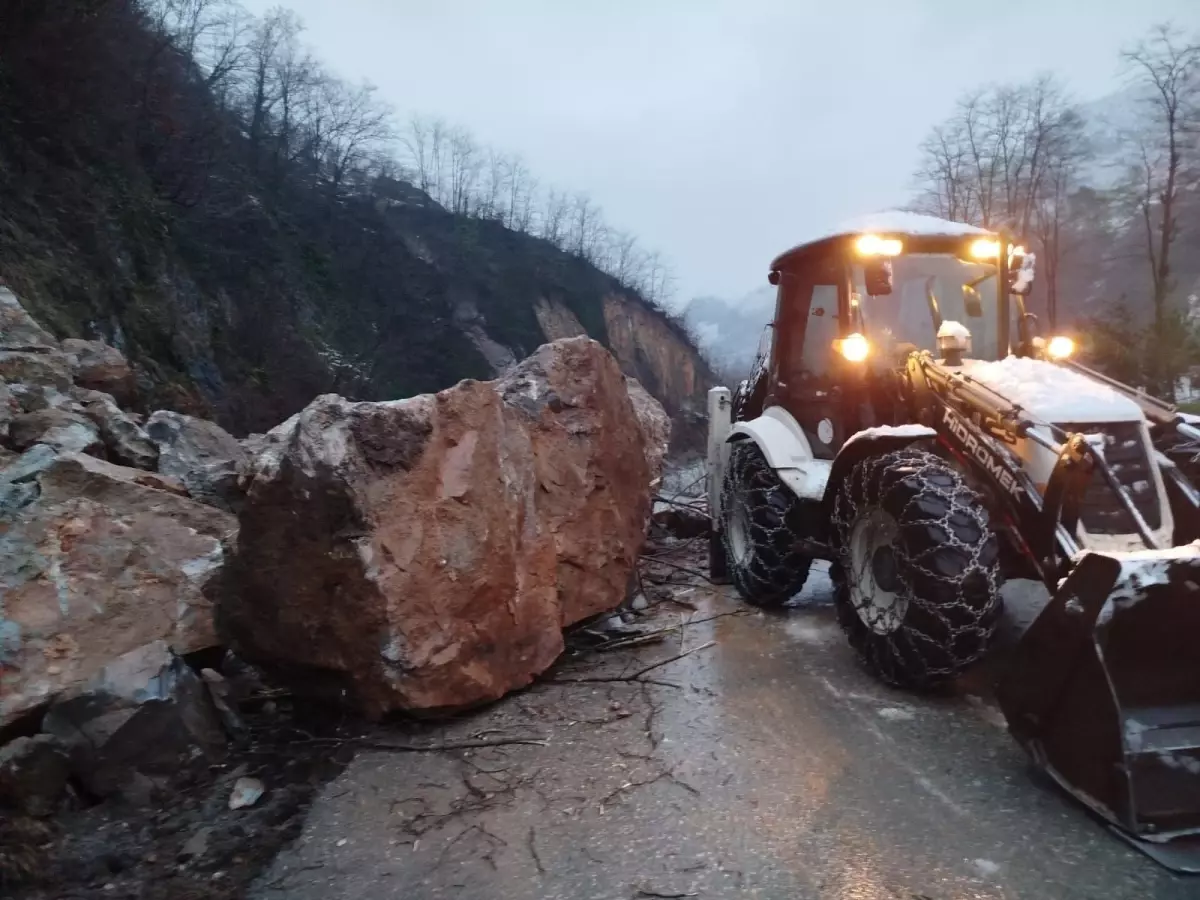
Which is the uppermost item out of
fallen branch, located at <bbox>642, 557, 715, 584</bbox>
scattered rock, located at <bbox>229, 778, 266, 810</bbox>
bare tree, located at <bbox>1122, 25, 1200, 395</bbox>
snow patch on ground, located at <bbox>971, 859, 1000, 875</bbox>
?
bare tree, located at <bbox>1122, 25, 1200, 395</bbox>

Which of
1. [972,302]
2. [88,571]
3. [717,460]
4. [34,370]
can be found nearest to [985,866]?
[972,302]

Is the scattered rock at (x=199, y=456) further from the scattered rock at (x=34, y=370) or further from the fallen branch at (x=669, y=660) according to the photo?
the fallen branch at (x=669, y=660)

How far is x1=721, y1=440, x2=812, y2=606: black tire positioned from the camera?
5.18 m

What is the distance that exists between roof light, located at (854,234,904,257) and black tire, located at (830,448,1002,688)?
4.38ft

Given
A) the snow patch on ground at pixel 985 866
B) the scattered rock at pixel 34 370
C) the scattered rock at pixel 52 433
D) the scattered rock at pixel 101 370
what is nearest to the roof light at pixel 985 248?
the snow patch on ground at pixel 985 866

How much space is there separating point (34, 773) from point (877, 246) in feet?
15.0

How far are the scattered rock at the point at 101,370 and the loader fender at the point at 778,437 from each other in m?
5.44

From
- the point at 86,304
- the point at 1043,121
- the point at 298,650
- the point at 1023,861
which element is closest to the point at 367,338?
the point at 86,304

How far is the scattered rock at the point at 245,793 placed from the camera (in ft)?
10.2

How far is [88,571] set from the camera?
3.67m

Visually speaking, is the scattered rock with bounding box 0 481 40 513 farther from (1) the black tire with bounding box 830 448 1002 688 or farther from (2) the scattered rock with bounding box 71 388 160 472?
(1) the black tire with bounding box 830 448 1002 688

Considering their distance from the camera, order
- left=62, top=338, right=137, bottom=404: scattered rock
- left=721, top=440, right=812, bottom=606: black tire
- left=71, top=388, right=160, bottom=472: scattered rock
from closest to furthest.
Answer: left=721, top=440, right=812, bottom=606: black tire < left=71, top=388, right=160, bottom=472: scattered rock < left=62, top=338, right=137, bottom=404: scattered rock

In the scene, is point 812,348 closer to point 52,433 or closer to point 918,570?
point 918,570

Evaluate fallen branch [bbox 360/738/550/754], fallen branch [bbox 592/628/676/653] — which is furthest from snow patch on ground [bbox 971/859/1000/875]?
fallen branch [bbox 592/628/676/653]
